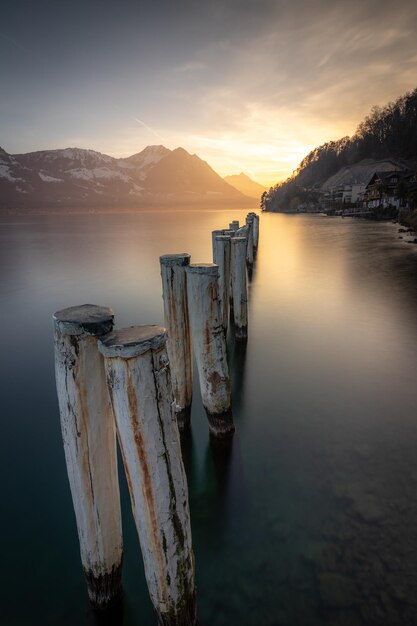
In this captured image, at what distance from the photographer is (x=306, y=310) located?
11.0m

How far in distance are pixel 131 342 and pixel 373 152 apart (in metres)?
114

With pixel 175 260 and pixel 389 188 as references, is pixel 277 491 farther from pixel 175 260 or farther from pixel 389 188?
pixel 389 188

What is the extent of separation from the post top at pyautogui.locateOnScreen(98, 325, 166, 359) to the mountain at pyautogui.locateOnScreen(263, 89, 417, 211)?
Answer: 93.7 meters

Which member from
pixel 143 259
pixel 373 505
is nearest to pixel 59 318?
pixel 373 505

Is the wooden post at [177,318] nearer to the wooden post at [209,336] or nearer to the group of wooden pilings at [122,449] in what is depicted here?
the wooden post at [209,336]

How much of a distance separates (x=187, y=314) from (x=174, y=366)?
0.78 metres

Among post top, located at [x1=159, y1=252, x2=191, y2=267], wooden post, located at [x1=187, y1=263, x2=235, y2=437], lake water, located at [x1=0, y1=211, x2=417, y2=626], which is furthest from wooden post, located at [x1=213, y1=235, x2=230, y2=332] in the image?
post top, located at [x1=159, y1=252, x2=191, y2=267]

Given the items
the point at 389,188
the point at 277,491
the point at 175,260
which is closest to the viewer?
the point at 277,491

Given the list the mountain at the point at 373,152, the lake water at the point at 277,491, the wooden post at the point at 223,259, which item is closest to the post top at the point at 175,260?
the lake water at the point at 277,491

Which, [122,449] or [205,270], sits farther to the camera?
[205,270]

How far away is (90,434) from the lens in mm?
2184

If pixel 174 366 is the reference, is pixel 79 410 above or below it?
above

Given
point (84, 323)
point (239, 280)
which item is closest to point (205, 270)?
point (84, 323)

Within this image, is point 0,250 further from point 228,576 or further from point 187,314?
point 228,576
